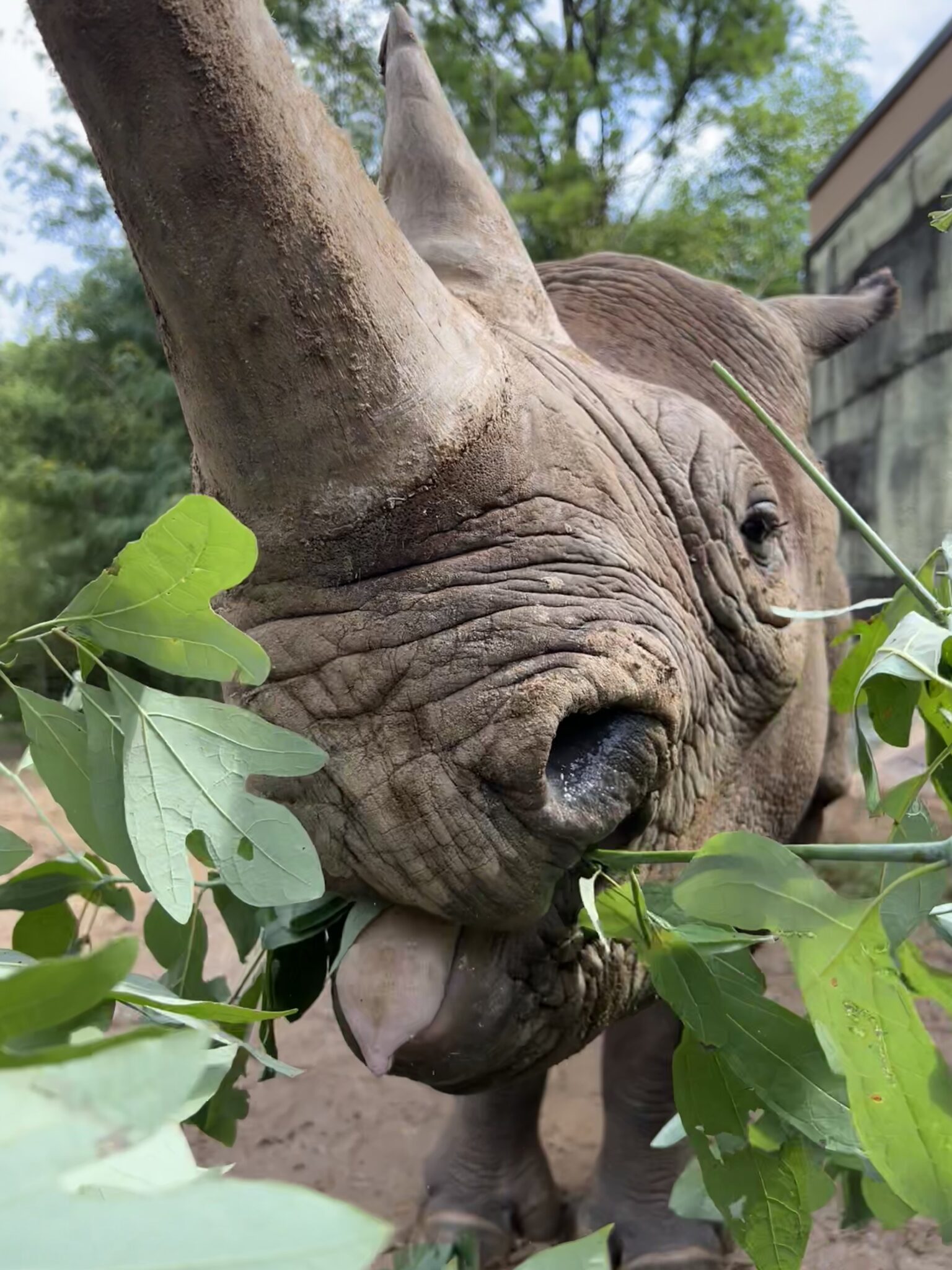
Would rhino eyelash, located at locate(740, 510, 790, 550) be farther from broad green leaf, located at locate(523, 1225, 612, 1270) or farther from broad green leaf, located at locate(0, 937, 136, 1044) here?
broad green leaf, located at locate(0, 937, 136, 1044)

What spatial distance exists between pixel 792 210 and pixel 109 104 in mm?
17396

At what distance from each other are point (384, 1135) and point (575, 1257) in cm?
227

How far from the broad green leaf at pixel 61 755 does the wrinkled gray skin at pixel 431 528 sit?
19 centimetres

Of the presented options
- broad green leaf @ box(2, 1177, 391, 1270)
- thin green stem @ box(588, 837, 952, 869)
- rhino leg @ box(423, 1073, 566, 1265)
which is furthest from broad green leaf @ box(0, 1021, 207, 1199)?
rhino leg @ box(423, 1073, 566, 1265)

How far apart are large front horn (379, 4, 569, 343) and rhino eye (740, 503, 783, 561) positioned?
377 mm

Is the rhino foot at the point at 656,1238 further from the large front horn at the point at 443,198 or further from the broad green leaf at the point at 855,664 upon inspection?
the large front horn at the point at 443,198

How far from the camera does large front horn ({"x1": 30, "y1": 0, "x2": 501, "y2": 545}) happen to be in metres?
0.82

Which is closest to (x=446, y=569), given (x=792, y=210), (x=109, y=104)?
(x=109, y=104)

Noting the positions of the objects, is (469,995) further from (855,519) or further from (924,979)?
(855,519)

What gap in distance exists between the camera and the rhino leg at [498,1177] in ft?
7.62

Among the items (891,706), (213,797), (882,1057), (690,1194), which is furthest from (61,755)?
(690,1194)

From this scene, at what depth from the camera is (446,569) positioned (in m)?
1.07

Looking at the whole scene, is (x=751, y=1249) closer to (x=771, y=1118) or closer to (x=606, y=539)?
(x=771, y=1118)

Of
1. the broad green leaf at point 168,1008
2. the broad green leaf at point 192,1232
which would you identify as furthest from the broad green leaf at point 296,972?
the broad green leaf at point 192,1232
